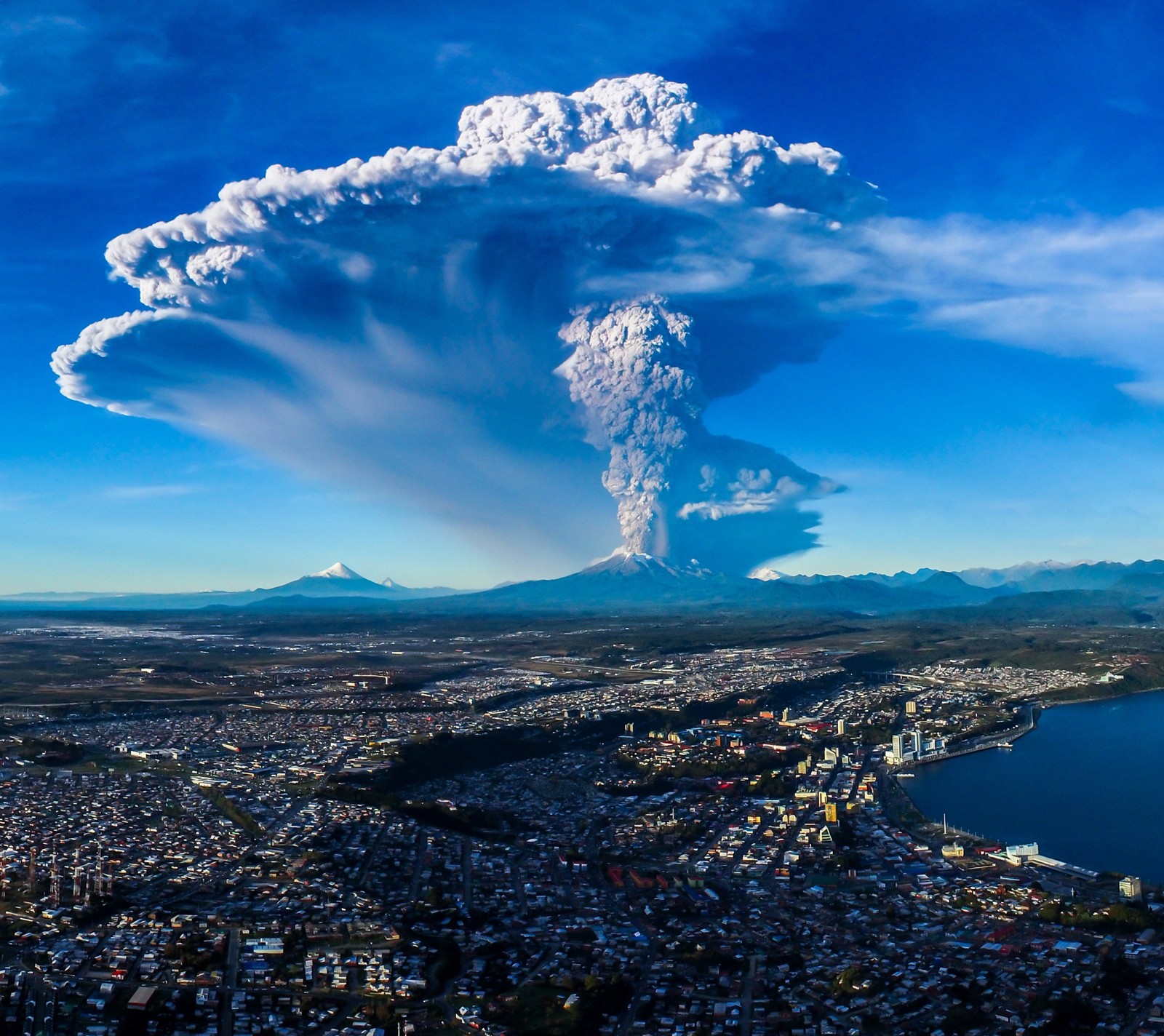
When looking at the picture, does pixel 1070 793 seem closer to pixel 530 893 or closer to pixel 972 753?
pixel 972 753

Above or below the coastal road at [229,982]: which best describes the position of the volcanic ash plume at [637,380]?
above

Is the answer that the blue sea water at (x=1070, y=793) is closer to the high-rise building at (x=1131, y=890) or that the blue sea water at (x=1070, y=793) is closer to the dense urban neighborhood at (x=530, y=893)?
the dense urban neighborhood at (x=530, y=893)

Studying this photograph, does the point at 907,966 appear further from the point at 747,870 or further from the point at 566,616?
the point at 566,616

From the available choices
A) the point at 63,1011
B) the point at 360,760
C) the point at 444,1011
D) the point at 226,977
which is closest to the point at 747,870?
the point at 444,1011

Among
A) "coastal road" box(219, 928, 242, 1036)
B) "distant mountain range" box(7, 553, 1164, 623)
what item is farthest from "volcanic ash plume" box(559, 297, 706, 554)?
"coastal road" box(219, 928, 242, 1036)

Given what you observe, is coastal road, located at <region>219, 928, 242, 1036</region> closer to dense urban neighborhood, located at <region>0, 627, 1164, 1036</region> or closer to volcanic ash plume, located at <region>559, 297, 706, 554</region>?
dense urban neighborhood, located at <region>0, 627, 1164, 1036</region>

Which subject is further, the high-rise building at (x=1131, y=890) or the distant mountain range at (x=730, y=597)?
the distant mountain range at (x=730, y=597)

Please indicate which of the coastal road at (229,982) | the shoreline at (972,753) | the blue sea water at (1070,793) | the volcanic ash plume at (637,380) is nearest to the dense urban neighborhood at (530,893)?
the coastal road at (229,982)

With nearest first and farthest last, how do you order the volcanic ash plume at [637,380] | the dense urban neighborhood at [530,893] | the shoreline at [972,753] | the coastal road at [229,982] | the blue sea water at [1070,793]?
the coastal road at [229,982] → the dense urban neighborhood at [530,893] → the blue sea water at [1070,793] → the shoreline at [972,753] → the volcanic ash plume at [637,380]

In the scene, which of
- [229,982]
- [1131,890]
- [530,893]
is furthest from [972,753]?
[229,982]

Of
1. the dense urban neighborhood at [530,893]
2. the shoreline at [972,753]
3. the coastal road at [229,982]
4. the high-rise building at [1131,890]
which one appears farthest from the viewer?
the shoreline at [972,753]
